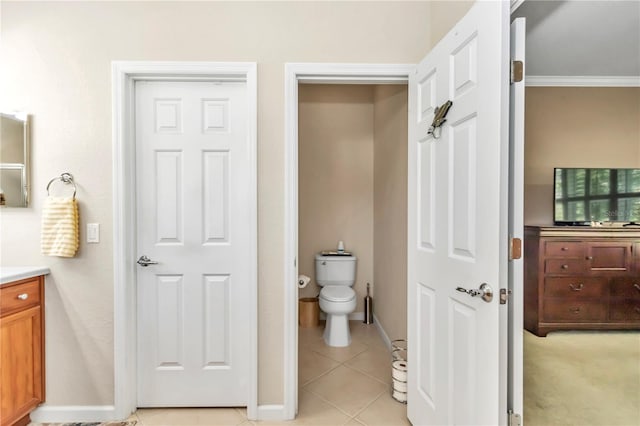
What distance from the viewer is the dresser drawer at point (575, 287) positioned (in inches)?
113

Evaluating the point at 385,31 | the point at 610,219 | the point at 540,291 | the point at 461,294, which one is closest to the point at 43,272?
the point at 461,294

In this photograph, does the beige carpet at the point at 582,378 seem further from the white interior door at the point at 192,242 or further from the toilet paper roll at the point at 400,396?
the white interior door at the point at 192,242

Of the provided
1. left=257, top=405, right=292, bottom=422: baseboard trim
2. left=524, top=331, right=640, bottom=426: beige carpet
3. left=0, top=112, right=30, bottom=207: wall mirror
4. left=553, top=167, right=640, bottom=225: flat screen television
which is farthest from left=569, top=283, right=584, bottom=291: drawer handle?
left=0, top=112, right=30, bottom=207: wall mirror

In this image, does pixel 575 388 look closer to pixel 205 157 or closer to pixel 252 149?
pixel 252 149

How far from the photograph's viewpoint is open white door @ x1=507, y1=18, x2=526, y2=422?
112 cm

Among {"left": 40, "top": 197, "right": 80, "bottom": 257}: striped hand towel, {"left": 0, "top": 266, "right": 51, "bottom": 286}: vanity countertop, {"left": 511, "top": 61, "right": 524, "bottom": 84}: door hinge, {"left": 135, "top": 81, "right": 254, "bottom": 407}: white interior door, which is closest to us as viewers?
{"left": 511, "top": 61, "right": 524, "bottom": 84}: door hinge

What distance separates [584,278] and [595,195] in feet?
2.56

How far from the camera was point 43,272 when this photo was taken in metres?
1.81

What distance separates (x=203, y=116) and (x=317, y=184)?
6.23ft

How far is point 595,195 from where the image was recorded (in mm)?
2854

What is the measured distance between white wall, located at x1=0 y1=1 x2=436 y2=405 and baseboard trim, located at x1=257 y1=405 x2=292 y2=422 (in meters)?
0.04

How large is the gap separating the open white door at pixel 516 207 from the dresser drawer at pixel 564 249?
2233 millimetres

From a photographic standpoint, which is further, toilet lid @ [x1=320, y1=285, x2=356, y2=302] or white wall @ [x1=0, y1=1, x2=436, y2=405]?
toilet lid @ [x1=320, y1=285, x2=356, y2=302]

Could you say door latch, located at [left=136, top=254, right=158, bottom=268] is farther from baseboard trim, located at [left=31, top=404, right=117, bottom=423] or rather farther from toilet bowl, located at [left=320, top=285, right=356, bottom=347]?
toilet bowl, located at [left=320, top=285, right=356, bottom=347]
